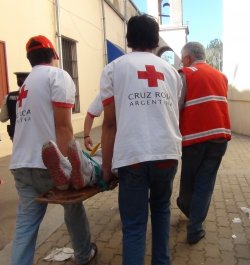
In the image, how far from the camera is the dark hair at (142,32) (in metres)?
2.44

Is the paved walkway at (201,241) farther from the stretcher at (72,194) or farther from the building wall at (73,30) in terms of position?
the building wall at (73,30)

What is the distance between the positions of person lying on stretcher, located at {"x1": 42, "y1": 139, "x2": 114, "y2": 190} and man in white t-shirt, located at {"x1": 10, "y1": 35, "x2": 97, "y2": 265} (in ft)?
0.71

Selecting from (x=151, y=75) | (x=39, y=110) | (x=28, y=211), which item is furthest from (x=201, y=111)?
(x=28, y=211)

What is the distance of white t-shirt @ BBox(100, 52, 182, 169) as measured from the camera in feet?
7.51

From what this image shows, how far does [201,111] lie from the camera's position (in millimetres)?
3330

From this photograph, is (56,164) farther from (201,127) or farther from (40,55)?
(201,127)

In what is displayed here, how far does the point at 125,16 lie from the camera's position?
19.5 meters

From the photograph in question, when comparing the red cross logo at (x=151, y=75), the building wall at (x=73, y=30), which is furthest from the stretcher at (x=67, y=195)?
the building wall at (x=73, y=30)

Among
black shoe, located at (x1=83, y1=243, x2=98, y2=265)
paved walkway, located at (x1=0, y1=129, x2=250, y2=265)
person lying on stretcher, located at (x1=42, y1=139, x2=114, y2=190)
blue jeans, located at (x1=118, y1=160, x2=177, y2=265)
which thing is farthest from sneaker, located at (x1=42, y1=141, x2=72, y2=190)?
paved walkway, located at (x1=0, y1=129, x2=250, y2=265)

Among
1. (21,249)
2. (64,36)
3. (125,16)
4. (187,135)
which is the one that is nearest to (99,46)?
(64,36)

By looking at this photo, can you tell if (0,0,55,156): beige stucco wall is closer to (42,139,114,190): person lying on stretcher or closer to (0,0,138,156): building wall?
(0,0,138,156): building wall

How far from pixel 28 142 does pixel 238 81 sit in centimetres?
1077

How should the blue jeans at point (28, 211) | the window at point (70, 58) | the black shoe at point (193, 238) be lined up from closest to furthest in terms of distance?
1. the blue jeans at point (28, 211)
2. the black shoe at point (193, 238)
3. the window at point (70, 58)

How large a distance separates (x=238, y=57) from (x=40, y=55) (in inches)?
420
